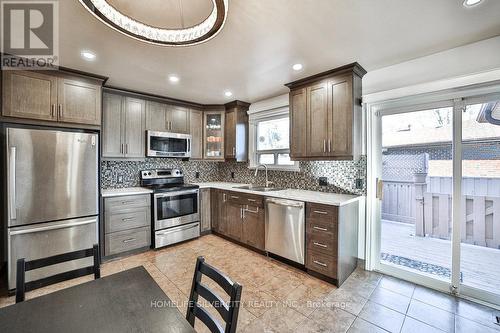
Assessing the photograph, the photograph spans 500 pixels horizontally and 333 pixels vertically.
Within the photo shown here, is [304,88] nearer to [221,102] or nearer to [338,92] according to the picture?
[338,92]

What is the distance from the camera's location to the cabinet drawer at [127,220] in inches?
116

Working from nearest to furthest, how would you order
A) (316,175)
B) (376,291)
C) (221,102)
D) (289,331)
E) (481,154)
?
(289,331)
(481,154)
(376,291)
(316,175)
(221,102)

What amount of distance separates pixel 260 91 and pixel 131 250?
310 centimetres

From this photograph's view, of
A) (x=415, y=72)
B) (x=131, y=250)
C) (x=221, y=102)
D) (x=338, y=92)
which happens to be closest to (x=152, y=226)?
(x=131, y=250)

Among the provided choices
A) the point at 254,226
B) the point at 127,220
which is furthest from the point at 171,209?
the point at 254,226

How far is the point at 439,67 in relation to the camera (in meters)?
2.25

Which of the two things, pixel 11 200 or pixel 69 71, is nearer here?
pixel 11 200

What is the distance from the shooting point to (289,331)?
177 cm

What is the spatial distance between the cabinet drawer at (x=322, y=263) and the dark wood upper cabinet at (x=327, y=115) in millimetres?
1183

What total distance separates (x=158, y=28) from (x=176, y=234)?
3.00 meters

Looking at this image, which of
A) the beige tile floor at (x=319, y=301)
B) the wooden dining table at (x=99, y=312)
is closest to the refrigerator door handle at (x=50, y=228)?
the beige tile floor at (x=319, y=301)

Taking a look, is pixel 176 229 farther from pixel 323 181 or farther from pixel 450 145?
pixel 450 145

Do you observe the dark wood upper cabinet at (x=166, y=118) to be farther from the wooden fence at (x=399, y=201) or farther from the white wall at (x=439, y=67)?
the wooden fence at (x=399, y=201)

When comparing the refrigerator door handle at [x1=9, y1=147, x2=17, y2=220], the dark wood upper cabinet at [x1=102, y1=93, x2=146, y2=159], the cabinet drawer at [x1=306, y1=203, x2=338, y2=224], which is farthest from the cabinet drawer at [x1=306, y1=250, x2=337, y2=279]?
the refrigerator door handle at [x1=9, y1=147, x2=17, y2=220]
